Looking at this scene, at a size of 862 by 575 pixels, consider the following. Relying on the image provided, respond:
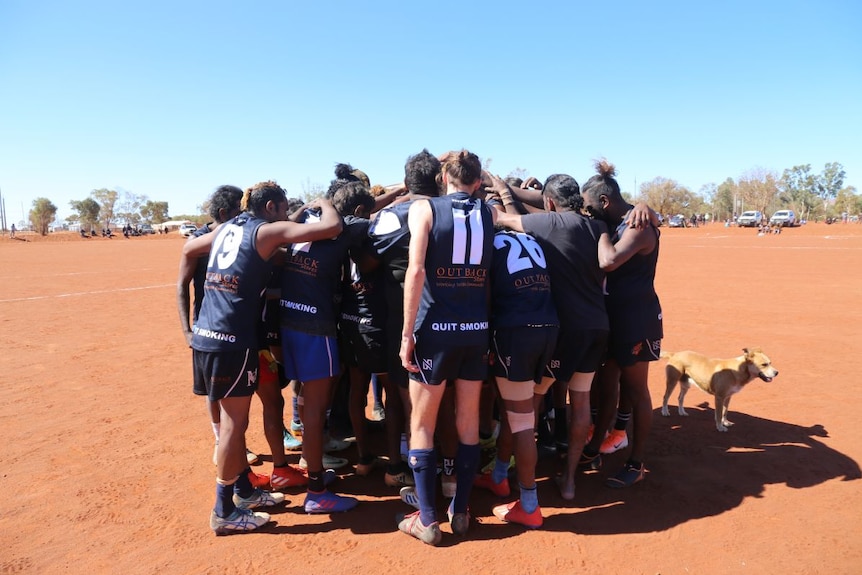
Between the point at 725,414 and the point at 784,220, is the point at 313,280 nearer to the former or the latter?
the point at 725,414

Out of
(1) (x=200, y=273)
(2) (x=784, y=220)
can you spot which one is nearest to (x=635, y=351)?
(1) (x=200, y=273)

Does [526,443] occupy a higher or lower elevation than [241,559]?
higher

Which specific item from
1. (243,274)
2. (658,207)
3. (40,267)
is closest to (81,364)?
(243,274)

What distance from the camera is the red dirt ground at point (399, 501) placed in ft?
10.8

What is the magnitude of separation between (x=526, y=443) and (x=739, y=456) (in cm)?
249

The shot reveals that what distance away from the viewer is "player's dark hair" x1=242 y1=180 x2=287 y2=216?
377 centimetres

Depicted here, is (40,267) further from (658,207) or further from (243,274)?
(658,207)

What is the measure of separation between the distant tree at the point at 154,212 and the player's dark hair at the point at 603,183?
10920 centimetres

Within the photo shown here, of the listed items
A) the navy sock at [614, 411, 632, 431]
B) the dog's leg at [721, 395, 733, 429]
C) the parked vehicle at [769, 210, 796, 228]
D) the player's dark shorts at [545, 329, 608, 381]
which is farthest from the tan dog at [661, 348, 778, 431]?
the parked vehicle at [769, 210, 796, 228]

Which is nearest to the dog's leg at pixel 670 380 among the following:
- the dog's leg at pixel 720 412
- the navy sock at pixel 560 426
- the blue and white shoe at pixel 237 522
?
the dog's leg at pixel 720 412

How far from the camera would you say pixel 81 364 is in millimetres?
7898

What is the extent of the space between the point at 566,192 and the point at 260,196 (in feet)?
7.80

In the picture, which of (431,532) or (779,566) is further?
(431,532)

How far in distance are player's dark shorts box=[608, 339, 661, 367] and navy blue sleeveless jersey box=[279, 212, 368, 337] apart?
Result: 228 cm
